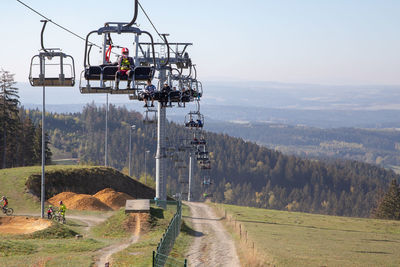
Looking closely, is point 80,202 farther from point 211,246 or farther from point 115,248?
point 115,248

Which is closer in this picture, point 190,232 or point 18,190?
point 190,232

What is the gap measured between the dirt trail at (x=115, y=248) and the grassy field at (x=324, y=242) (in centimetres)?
901

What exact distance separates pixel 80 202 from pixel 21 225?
15351 millimetres

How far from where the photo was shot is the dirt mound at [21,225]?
41897 mm

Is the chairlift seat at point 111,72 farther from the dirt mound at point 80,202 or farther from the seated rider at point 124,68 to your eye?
the dirt mound at point 80,202

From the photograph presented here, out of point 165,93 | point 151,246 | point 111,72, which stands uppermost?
point 111,72

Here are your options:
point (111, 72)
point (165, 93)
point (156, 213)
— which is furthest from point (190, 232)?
point (111, 72)

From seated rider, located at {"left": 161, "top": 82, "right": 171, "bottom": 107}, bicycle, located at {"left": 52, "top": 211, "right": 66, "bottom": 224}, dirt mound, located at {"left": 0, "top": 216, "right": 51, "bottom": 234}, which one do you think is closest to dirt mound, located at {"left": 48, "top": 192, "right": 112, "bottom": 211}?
bicycle, located at {"left": 52, "top": 211, "right": 66, "bottom": 224}

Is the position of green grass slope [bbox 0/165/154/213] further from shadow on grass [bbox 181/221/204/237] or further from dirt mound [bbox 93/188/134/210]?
shadow on grass [bbox 181/221/204/237]

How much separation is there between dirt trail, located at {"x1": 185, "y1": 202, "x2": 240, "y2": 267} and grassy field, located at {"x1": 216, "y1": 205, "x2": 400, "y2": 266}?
1947mm

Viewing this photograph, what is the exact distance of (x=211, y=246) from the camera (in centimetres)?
4119

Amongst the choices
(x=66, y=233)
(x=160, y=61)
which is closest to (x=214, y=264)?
(x=66, y=233)

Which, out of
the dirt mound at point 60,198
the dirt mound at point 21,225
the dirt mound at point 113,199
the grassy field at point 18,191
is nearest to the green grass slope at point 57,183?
the grassy field at point 18,191

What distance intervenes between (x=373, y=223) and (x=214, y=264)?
47877 millimetres
